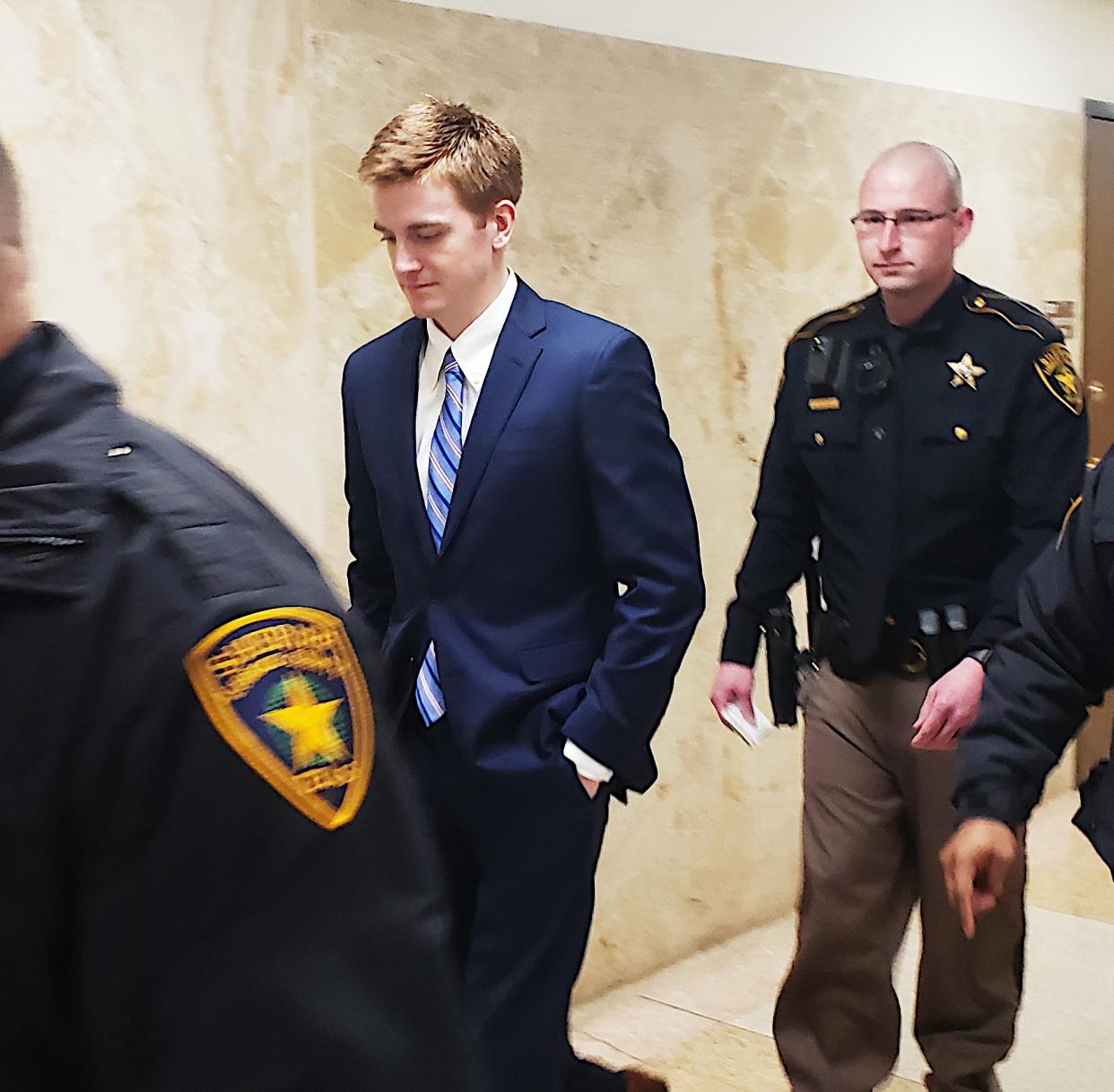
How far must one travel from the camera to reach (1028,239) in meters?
4.51

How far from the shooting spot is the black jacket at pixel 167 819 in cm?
71

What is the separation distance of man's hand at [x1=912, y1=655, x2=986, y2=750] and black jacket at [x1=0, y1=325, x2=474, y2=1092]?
66.5 inches

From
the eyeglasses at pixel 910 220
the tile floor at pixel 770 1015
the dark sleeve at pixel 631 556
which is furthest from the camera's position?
the tile floor at pixel 770 1015

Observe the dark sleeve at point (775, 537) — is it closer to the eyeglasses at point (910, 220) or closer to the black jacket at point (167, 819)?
the eyeglasses at point (910, 220)

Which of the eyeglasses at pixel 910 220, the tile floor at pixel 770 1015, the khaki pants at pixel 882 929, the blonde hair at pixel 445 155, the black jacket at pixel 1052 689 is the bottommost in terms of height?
the tile floor at pixel 770 1015

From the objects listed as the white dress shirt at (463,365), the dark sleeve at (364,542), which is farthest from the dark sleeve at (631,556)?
the dark sleeve at (364,542)

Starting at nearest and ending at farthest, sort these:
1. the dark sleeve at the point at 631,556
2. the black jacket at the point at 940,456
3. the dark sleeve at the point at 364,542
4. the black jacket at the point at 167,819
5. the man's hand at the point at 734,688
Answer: the black jacket at the point at 167,819, the dark sleeve at the point at 631,556, the dark sleeve at the point at 364,542, the black jacket at the point at 940,456, the man's hand at the point at 734,688

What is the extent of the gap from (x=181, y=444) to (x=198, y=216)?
1.73m

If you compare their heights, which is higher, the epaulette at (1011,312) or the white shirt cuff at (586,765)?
the epaulette at (1011,312)

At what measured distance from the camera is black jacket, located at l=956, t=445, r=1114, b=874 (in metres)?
1.78

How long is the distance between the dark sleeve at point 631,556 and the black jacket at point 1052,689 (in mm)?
436

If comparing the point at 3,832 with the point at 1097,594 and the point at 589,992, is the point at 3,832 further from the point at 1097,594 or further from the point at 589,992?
the point at 589,992

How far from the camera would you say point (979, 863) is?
1.79m

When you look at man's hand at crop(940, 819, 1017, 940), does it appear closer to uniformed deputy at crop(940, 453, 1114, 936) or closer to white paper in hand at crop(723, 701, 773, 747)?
uniformed deputy at crop(940, 453, 1114, 936)
